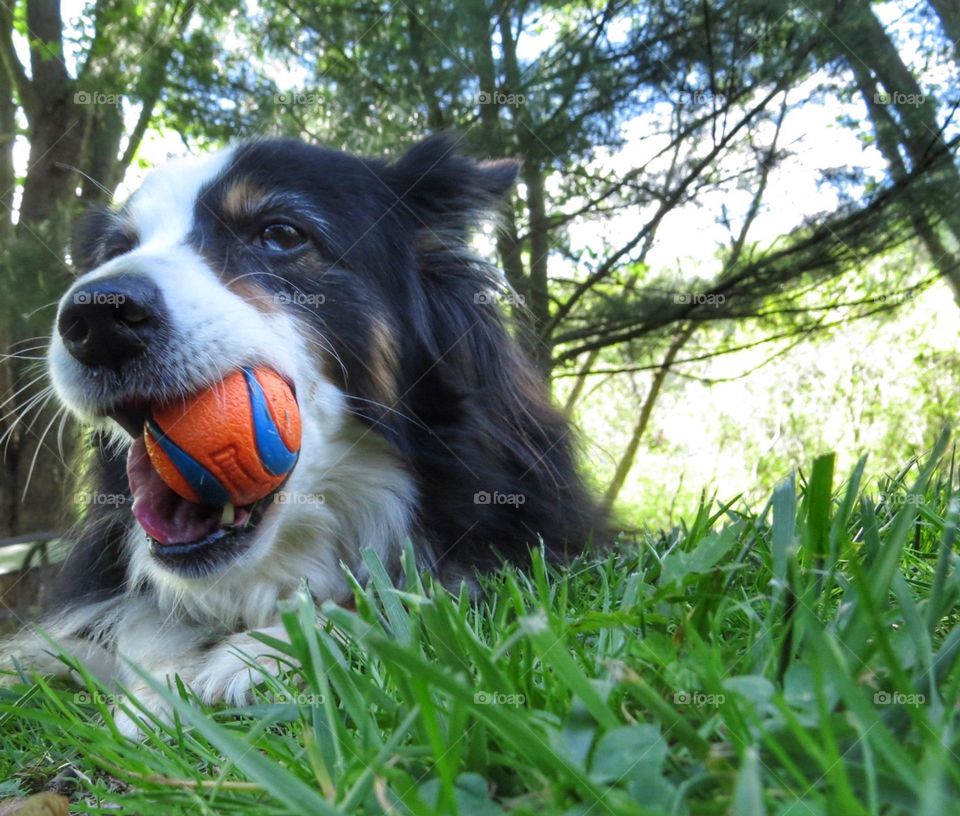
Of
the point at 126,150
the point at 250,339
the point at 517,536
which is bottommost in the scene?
the point at 517,536

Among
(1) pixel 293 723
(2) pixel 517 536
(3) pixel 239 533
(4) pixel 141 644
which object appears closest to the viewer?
(1) pixel 293 723

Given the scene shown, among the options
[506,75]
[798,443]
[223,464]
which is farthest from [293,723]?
[798,443]

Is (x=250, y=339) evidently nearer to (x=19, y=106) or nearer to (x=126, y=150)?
(x=126, y=150)

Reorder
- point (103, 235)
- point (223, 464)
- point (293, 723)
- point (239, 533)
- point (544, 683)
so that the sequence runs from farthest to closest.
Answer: point (103, 235), point (239, 533), point (223, 464), point (293, 723), point (544, 683)

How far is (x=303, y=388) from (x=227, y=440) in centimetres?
38

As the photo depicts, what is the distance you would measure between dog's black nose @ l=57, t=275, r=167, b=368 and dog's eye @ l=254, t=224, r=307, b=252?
482mm

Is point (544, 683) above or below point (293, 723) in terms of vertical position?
above

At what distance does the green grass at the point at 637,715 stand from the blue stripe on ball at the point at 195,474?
0.69 metres

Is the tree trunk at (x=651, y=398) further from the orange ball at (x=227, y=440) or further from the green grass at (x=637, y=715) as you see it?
the green grass at (x=637, y=715)

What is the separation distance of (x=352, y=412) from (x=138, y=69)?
8.20ft

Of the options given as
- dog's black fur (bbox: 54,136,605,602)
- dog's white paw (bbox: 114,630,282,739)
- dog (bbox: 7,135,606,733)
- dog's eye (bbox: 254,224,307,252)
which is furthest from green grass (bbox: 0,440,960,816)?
dog's eye (bbox: 254,224,307,252)

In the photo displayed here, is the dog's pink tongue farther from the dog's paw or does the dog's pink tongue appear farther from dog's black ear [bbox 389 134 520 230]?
dog's black ear [bbox 389 134 520 230]

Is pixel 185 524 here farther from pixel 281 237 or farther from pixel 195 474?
pixel 281 237

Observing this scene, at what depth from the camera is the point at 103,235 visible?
2.72m
